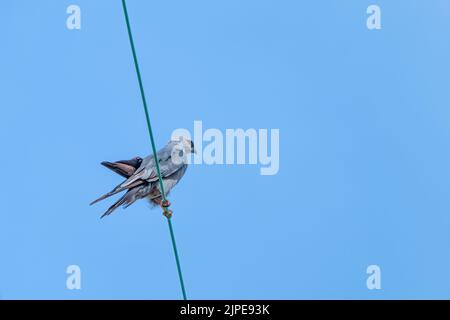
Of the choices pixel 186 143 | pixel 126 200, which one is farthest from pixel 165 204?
pixel 186 143

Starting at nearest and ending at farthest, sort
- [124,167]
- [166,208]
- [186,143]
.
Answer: [166,208] < [124,167] < [186,143]

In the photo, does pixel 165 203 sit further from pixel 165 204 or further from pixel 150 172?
pixel 150 172

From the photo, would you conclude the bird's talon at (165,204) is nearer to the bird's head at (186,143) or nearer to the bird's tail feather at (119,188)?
the bird's tail feather at (119,188)

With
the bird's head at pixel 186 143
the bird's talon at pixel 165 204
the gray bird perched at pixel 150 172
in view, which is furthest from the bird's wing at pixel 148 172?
the bird's talon at pixel 165 204

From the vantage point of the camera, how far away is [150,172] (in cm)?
1154

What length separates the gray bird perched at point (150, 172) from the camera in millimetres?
11258

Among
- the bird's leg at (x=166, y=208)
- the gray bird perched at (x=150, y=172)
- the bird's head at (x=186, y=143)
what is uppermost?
the bird's head at (x=186, y=143)

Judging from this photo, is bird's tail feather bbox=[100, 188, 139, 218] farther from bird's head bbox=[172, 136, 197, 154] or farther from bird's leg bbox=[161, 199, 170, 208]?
bird's head bbox=[172, 136, 197, 154]

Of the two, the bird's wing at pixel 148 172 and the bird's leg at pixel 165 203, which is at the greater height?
the bird's wing at pixel 148 172
